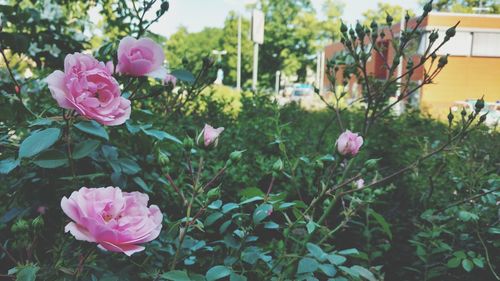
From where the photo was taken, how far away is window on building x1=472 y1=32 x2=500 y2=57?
2295 millimetres

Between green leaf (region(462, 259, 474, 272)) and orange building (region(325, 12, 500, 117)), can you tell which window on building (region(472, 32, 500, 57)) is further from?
green leaf (region(462, 259, 474, 272))

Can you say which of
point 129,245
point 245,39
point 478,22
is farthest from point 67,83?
point 245,39

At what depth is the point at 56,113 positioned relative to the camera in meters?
1.09

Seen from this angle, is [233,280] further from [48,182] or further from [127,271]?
[48,182]

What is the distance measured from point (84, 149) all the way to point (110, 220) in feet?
0.99

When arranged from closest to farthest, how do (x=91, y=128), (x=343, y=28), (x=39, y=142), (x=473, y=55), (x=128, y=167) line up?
(x=39, y=142) < (x=91, y=128) < (x=128, y=167) < (x=343, y=28) < (x=473, y=55)

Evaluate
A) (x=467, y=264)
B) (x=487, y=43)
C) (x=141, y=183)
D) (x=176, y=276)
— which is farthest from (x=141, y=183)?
(x=487, y=43)

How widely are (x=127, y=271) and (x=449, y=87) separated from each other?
2.35 m

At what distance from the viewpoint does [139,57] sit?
0.85m

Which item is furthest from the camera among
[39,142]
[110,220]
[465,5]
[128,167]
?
[465,5]

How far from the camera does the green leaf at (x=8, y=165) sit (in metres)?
0.90

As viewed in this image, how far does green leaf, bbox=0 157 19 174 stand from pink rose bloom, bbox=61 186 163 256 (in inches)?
14.4

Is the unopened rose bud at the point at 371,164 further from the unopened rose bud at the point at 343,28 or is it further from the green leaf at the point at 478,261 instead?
the green leaf at the point at 478,261

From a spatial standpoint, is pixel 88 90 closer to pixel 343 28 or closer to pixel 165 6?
pixel 165 6
